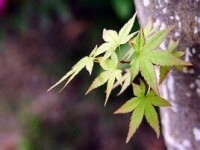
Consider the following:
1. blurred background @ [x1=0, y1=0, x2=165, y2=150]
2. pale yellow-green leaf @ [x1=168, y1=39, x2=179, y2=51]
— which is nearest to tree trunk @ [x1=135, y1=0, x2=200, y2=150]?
pale yellow-green leaf @ [x1=168, y1=39, x2=179, y2=51]

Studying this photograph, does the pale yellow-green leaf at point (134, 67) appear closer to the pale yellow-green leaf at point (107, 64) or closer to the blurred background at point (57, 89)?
the pale yellow-green leaf at point (107, 64)

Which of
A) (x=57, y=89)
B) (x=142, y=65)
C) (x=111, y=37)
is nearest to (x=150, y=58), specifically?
(x=142, y=65)

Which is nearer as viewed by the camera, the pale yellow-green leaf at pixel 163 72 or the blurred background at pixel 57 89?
the pale yellow-green leaf at pixel 163 72

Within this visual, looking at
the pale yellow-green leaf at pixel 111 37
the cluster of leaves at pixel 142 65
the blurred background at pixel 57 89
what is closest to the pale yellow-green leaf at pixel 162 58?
the cluster of leaves at pixel 142 65

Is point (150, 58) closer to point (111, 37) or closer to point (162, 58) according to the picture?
point (162, 58)

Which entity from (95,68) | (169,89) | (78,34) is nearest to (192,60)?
(169,89)

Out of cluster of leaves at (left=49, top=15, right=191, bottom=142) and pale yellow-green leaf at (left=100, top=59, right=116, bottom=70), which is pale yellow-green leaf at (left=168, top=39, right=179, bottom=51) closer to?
cluster of leaves at (left=49, top=15, right=191, bottom=142)
